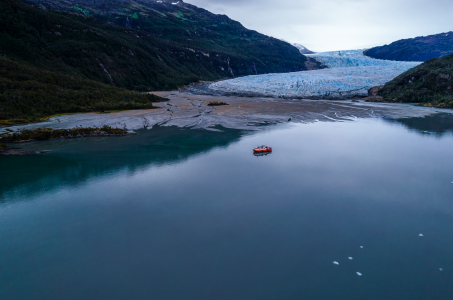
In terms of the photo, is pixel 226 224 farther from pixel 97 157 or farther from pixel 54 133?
pixel 54 133

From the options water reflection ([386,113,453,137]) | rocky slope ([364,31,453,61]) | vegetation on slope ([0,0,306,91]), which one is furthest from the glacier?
rocky slope ([364,31,453,61])

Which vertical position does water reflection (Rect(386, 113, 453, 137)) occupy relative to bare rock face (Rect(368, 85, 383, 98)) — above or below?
below

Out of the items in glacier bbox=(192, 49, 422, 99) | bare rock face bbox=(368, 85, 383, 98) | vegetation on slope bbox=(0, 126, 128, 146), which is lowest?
vegetation on slope bbox=(0, 126, 128, 146)

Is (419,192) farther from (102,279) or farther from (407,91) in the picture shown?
(407,91)

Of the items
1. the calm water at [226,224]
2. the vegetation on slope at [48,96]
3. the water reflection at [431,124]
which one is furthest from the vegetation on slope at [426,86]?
the vegetation on slope at [48,96]

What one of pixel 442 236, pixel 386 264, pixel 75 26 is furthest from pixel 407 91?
pixel 75 26

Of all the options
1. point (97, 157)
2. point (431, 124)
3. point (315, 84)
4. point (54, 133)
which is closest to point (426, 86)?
point (315, 84)

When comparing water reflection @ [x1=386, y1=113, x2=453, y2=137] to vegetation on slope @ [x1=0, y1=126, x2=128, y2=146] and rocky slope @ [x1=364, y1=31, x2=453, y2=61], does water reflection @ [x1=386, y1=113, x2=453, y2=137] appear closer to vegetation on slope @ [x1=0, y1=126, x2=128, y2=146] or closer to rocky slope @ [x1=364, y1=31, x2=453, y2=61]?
vegetation on slope @ [x1=0, y1=126, x2=128, y2=146]
